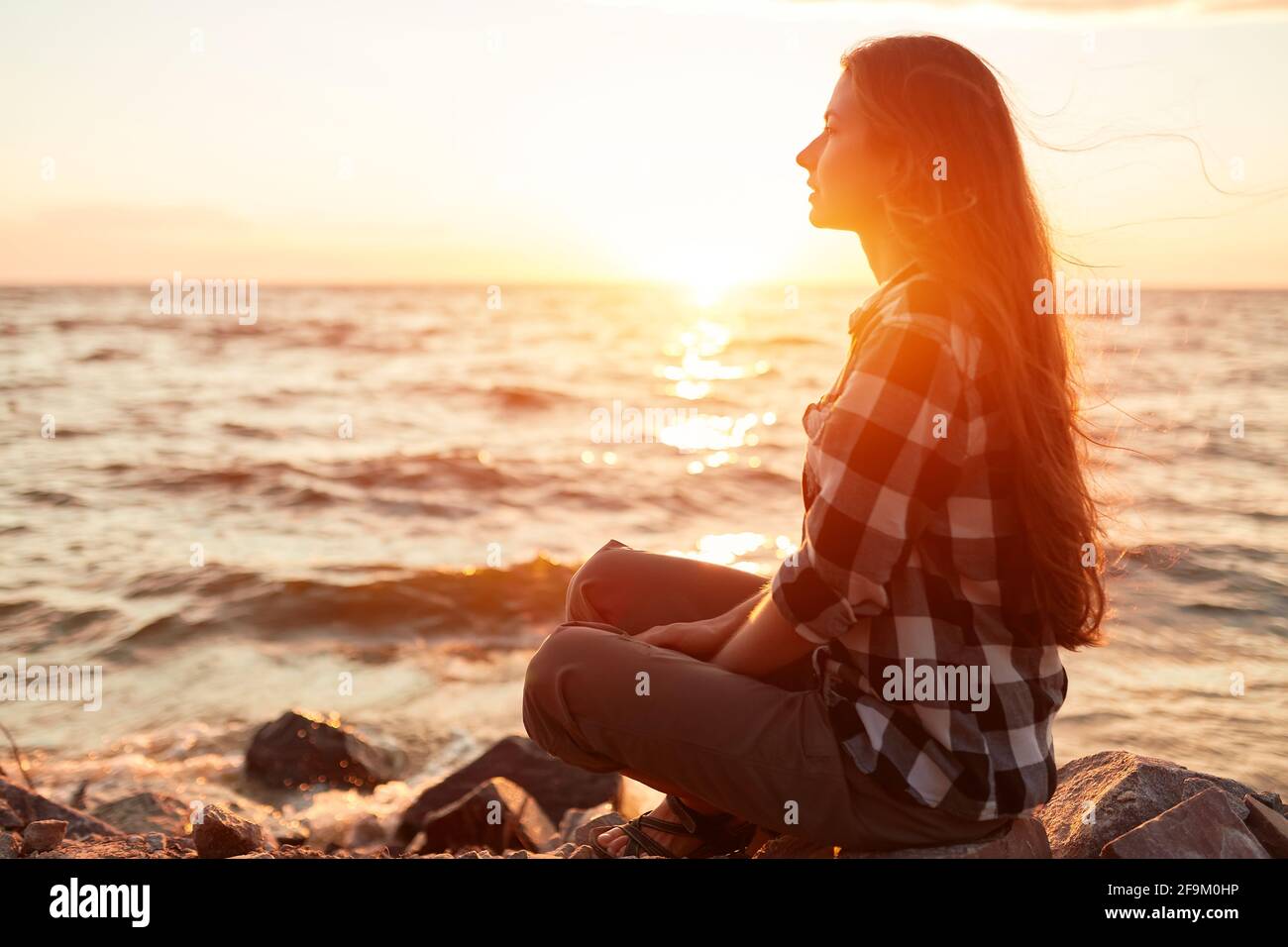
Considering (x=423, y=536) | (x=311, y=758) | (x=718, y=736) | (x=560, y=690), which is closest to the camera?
(x=718, y=736)

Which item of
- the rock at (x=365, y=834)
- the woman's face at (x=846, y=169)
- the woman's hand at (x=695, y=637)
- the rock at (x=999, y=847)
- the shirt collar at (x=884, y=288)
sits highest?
the woman's face at (x=846, y=169)

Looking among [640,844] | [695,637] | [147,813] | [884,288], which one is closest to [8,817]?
[147,813]

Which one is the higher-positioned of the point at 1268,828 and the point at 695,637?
the point at 695,637

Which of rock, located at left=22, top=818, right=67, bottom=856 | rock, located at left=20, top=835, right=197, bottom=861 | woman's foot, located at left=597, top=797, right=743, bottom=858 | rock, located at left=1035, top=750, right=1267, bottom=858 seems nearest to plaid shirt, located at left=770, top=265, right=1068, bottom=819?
woman's foot, located at left=597, top=797, right=743, bottom=858

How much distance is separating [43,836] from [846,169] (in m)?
3.28

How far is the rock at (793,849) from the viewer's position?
261cm

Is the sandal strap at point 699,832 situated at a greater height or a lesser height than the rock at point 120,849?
greater

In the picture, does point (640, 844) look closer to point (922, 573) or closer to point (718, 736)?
point (718, 736)

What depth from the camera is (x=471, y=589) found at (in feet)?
30.3

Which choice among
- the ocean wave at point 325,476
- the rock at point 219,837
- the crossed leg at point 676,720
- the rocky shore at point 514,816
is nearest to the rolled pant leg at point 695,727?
the crossed leg at point 676,720

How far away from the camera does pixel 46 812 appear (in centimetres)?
419

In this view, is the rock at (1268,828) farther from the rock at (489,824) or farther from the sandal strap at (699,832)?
the rock at (489,824)
